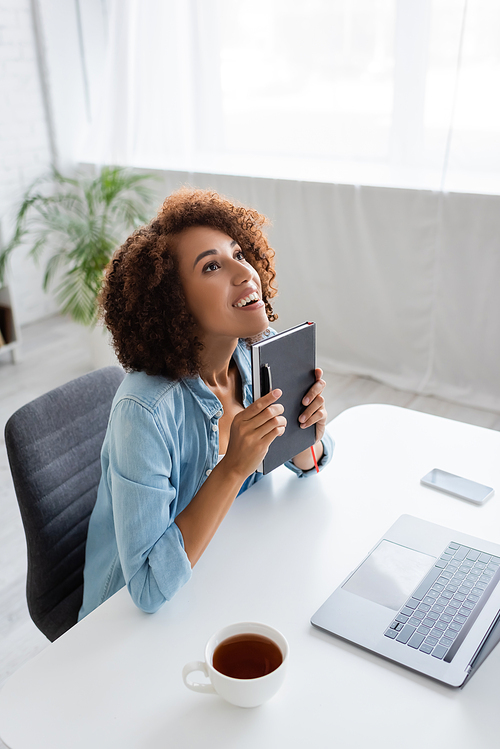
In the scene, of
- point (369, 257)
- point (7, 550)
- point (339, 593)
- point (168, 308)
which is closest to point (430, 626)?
point (339, 593)

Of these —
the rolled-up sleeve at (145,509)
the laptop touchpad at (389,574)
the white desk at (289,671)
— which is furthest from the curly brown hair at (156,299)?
the laptop touchpad at (389,574)

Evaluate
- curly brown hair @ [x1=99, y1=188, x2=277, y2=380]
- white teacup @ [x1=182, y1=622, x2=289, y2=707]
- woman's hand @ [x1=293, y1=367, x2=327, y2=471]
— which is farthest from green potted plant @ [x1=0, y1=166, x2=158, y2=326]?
white teacup @ [x1=182, y1=622, x2=289, y2=707]

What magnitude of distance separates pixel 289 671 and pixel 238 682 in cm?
11

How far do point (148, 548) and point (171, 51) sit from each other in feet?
10.3

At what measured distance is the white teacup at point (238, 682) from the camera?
0.67 m

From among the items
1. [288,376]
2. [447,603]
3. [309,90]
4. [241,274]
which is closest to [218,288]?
[241,274]

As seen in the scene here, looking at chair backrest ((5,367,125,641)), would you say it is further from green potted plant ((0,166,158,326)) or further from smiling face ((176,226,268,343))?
green potted plant ((0,166,158,326))

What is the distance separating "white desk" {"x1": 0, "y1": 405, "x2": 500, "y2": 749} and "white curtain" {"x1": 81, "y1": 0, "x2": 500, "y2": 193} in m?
2.02

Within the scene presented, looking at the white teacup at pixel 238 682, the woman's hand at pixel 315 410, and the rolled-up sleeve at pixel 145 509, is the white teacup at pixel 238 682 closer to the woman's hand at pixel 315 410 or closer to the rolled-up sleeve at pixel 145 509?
the rolled-up sleeve at pixel 145 509

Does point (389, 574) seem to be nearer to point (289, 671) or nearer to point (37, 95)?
point (289, 671)

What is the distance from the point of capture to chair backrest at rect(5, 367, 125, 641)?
113 cm

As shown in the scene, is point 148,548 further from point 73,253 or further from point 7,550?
point 73,253

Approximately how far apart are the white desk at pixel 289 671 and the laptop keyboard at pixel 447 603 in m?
0.04

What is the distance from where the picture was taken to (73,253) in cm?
297
